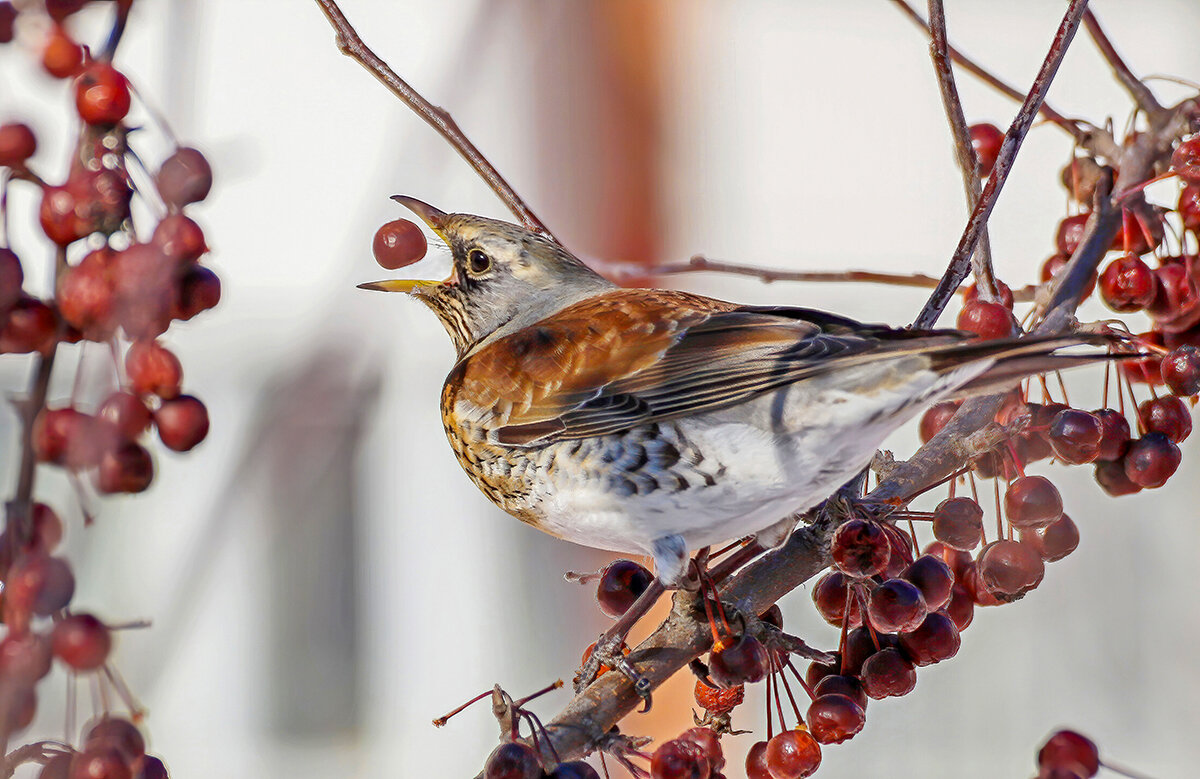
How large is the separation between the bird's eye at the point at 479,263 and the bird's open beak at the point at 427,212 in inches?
1.9

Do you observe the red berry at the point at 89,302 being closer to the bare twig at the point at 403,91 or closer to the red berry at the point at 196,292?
the red berry at the point at 196,292

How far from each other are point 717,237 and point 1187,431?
306 centimetres

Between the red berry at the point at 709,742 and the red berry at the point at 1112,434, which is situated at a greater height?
the red berry at the point at 1112,434

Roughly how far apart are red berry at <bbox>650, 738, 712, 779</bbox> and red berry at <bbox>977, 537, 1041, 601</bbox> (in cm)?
31

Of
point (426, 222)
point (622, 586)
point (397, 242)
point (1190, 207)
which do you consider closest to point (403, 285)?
point (426, 222)

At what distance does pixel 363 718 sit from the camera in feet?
11.7

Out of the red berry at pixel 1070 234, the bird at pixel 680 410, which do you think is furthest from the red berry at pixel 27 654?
the red berry at pixel 1070 234

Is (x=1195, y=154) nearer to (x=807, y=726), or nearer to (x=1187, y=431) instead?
(x=1187, y=431)

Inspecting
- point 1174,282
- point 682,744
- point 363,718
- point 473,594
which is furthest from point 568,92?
point 682,744

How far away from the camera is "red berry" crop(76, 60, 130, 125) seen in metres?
0.60

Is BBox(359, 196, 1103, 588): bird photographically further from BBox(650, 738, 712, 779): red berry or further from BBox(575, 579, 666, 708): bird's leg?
BBox(650, 738, 712, 779): red berry

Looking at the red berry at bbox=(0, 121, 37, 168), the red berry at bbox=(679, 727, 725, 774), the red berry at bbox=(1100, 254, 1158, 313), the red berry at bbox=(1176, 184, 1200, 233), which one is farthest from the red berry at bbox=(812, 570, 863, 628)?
the red berry at bbox=(0, 121, 37, 168)

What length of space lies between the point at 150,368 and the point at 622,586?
593mm

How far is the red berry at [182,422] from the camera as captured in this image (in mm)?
649
